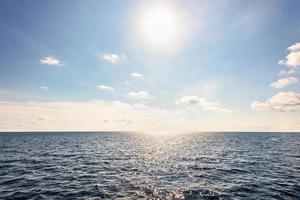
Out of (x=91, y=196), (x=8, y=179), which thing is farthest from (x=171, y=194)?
(x=8, y=179)

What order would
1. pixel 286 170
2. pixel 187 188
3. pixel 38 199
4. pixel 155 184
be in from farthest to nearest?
pixel 286 170, pixel 155 184, pixel 187 188, pixel 38 199

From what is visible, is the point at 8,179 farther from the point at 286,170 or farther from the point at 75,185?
the point at 286,170

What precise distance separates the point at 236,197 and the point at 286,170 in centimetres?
2075

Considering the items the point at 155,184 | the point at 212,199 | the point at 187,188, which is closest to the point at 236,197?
the point at 212,199

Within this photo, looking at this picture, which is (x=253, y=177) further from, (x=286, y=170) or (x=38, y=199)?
(x=38, y=199)

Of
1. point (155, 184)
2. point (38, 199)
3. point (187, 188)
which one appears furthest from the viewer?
point (155, 184)

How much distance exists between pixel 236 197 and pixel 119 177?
15.8 meters

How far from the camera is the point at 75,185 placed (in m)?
25.9

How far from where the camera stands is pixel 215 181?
28.4 meters

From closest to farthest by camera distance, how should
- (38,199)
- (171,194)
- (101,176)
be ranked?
(38,199) → (171,194) → (101,176)

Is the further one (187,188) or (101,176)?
(101,176)

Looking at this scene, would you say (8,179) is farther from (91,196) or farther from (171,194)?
(171,194)

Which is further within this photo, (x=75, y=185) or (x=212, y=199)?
(x=75, y=185)

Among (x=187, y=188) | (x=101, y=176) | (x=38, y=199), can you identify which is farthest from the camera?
(x=101, y=176)
